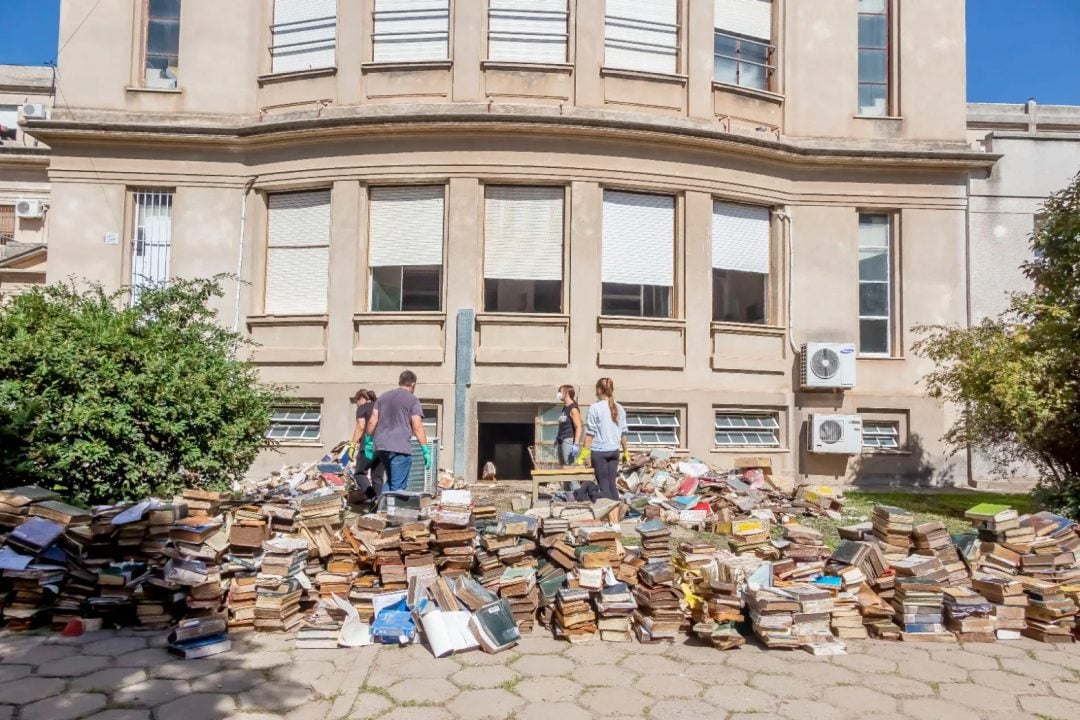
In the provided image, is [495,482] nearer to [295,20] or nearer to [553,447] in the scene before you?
[553,447]

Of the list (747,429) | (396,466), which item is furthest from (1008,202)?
(396,466)

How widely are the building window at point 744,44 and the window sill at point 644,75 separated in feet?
2.83

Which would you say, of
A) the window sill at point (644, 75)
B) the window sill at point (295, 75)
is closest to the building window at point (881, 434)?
the window sill at point (644, 75)

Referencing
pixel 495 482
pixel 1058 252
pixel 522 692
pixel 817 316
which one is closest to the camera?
pixel 522 692

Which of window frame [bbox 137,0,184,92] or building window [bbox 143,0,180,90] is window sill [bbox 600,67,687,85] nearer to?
window frame [bbox 137,0,184,92]

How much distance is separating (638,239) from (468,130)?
11.5 ft

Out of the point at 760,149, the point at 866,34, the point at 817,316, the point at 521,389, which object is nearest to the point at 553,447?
the point at 521,389

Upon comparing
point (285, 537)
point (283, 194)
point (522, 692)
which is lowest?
point (522, 692)

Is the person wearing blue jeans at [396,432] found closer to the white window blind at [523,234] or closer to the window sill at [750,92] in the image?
the white window blind at [523,234]

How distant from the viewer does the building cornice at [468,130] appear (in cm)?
1222

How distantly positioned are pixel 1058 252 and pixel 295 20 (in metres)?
12.7

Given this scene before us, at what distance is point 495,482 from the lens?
1205cm

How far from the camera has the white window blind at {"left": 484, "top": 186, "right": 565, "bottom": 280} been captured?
12.6 m

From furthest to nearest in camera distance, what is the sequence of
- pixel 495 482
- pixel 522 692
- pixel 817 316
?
pixel 817 316
pixel 495 482
pixel 522 692
